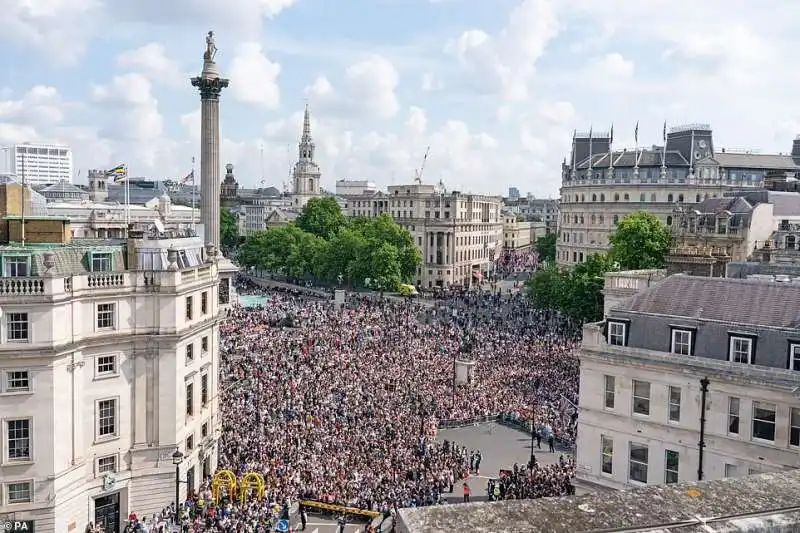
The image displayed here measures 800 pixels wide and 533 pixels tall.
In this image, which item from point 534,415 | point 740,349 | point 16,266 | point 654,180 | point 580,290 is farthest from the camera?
point 654,180

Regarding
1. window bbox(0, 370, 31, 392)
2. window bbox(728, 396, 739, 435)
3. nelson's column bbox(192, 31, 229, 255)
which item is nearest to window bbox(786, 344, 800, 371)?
window bbox(728, 396, 739, 435)

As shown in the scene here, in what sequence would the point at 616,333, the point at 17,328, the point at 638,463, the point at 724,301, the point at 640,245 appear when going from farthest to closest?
the point at 640,245, the point at 616,333, the point at 724,301, the point at 638,463, the point at 17,328

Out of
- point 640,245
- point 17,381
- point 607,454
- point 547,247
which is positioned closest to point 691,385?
point 607,454

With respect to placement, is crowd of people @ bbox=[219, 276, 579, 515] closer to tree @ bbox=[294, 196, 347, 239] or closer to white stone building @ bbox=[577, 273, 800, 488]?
white stone building @ bbox=[577, 273, 800, 488]

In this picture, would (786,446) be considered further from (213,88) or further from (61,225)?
(213,88)

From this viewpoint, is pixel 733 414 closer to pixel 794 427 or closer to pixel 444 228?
pixel 794 427


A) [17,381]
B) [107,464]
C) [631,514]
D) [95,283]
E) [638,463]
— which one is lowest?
[107,464]

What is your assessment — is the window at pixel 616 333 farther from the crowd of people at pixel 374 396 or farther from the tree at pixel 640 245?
the tree at pixel 640 245
